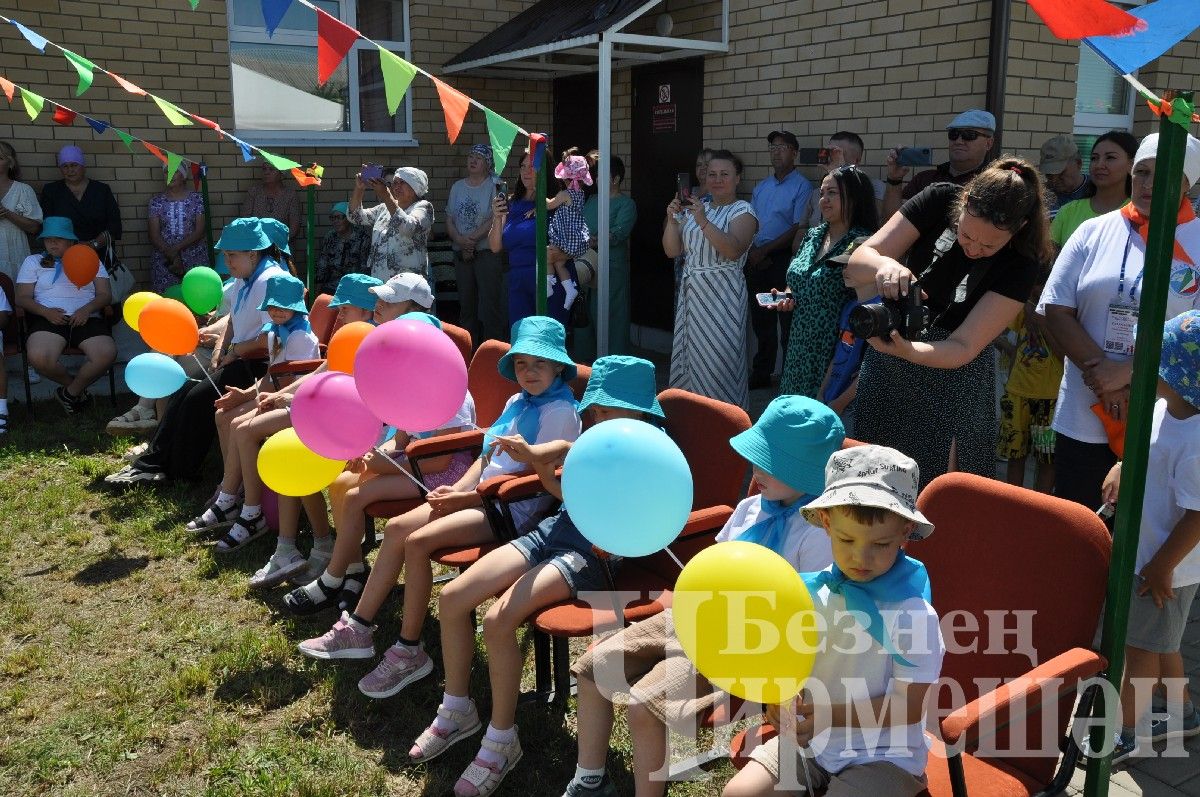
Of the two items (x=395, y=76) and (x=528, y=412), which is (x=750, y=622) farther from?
(x=395, y=76)

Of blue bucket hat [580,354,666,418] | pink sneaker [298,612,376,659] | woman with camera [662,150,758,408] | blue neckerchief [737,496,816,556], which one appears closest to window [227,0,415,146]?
woman with camera [662,150,758,408]

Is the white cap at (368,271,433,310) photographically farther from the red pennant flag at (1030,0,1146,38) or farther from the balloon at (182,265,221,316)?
the red pennant flag at (1030,0,1146,38)

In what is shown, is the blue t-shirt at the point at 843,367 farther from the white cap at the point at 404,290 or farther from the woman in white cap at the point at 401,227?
the woman in white cap at the point at 401,227

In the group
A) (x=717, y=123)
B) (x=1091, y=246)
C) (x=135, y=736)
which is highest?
(x=717, y=123)

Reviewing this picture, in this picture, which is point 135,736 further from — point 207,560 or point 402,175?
point 402,175

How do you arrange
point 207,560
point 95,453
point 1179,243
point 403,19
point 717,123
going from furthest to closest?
point 403,19 < point 717,123 < point 95,453 < point 207,560 < point 1179,243

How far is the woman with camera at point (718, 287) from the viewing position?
5.24 meters

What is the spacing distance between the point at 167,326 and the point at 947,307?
4.01 meters

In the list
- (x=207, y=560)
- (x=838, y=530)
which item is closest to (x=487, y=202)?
(x=207, y=560)

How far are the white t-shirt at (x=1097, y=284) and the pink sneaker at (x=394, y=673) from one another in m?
2.34

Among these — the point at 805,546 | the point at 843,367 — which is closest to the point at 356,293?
the point at 843,367

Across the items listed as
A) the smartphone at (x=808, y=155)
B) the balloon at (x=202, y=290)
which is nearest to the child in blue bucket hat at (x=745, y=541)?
the balloon at (x=202, y=290)

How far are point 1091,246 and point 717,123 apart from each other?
5100mm

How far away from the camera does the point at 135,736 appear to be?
325 centimetres
